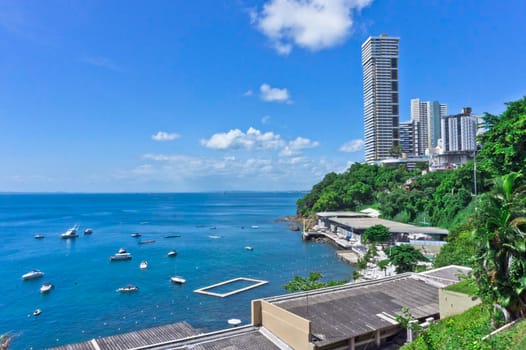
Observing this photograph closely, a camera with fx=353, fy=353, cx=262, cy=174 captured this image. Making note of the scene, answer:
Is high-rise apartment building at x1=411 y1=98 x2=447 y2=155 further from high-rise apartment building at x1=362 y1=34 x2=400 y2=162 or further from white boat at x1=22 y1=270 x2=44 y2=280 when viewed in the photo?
white boat at x1=22 y1=270 x2=44 y2=280

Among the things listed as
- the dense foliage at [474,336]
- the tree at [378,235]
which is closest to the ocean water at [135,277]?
the tree at [378,235]

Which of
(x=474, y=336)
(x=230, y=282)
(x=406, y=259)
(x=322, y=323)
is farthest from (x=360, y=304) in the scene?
(x=230, y=282)

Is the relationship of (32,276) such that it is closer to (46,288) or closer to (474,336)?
(46,288)

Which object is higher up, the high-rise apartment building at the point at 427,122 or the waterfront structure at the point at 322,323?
the high-rise apartment building at the point at 427,122

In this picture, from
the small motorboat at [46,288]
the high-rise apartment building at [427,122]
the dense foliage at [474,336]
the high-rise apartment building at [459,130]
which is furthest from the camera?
the high-rise apartment building at [427,122]

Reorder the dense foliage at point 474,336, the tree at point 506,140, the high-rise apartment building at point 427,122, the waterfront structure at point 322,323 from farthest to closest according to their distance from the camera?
the high-rise apartment building at point 427,122 → the tree at point 506,140 → the waterfront structure at point 322,323 → the dense foliage at point 474,336

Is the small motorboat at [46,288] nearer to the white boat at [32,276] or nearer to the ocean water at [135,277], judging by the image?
the ocean water at [135,277]

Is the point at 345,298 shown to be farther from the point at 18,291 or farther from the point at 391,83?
the point at 391,83

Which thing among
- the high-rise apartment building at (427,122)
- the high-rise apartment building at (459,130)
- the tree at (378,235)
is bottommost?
the tree at (378,235)
